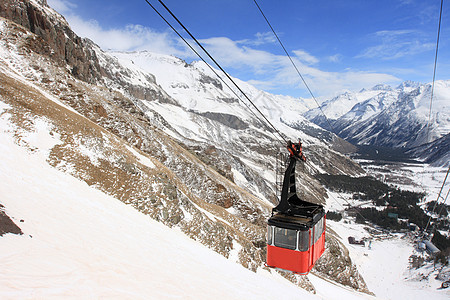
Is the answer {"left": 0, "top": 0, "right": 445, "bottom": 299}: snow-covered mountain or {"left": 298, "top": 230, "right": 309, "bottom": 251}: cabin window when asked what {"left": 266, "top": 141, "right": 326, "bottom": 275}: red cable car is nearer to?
{"left": 298, "top": 230, "right": 309, "bottom": 251}: cabin window

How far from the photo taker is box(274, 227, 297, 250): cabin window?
14.1m

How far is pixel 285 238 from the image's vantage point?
14414 mm

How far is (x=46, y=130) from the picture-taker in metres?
20.1

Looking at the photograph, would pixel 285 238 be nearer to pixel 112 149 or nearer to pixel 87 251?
pixel 87 251

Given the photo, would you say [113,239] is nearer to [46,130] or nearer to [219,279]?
[219,279]

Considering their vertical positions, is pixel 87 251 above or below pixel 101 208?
below

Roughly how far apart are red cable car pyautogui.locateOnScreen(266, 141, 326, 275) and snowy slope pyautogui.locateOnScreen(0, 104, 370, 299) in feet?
7.98

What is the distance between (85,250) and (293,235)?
384 inches

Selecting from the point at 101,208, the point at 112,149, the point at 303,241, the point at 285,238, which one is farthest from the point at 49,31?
the point at 303,241

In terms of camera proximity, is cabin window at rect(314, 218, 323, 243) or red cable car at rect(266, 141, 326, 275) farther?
cabin window at rect(314, 218, 323, 243)

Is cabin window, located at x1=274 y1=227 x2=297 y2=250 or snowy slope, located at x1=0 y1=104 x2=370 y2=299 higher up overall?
cabin window, located at x1=274 y1=227 x2=297 y2=250

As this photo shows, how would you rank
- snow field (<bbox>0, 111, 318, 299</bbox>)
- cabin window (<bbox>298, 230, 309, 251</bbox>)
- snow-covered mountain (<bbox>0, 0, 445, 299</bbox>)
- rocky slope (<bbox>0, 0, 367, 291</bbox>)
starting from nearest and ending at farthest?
snow field (<bbox>0, 111, 318, 299</bbox>) → snow-covered mountain (<bbox>0, 0, 445, 299</bbox>) → cabin window (<bbox>298, 230, 309, 251</bbox>) → rocky slope (<bbox>0, 0, 367, 291</bbox>)

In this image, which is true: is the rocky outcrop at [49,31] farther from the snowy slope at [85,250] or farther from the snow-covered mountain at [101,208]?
the snowy slope at [85,250]

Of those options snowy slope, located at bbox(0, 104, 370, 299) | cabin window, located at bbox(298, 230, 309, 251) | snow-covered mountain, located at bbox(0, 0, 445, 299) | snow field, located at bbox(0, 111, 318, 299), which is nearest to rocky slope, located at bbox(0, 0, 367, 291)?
snow-covered mountain, located at bbox(0, 0, 445, 299)
